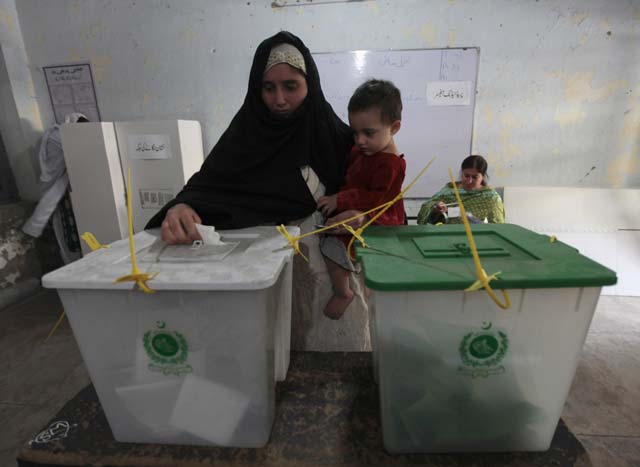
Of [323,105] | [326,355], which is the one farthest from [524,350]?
[323,105]

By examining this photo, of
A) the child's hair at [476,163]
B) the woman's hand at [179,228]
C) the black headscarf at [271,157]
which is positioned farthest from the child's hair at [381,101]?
the child's hair at [476,163]

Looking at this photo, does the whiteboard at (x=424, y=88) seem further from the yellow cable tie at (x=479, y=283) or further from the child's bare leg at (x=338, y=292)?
the yellow cable tie at (x=479, y=283)

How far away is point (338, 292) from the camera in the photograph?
100cm

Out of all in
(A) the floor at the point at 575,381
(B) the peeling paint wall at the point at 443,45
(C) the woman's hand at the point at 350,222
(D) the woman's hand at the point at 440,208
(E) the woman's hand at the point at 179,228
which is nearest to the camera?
(E) the woman's hand at the point at 179,228

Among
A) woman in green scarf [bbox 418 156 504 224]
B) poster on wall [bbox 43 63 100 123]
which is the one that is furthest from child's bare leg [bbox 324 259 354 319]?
poster on wall [bbox 43 63 100 123]

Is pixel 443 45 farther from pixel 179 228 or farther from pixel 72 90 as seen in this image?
pixel 72 90

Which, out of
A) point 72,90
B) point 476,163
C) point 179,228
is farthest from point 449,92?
point 72,90

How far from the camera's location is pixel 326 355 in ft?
2.65

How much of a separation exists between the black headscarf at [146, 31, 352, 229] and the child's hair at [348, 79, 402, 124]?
10 centimetres

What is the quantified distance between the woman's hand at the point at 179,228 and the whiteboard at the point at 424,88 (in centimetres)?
202

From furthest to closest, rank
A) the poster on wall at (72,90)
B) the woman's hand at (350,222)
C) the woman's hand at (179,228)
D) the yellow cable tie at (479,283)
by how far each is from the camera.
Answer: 1. the poster on wall at (72,90)
2. the woman's hand at (350,222)
3. the woman's hand at (179,228)
4. the yellow cable tie at (479,283)

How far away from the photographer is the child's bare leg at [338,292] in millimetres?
964

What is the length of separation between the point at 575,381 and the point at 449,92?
196 cm

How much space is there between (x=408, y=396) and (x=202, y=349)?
32 cm
